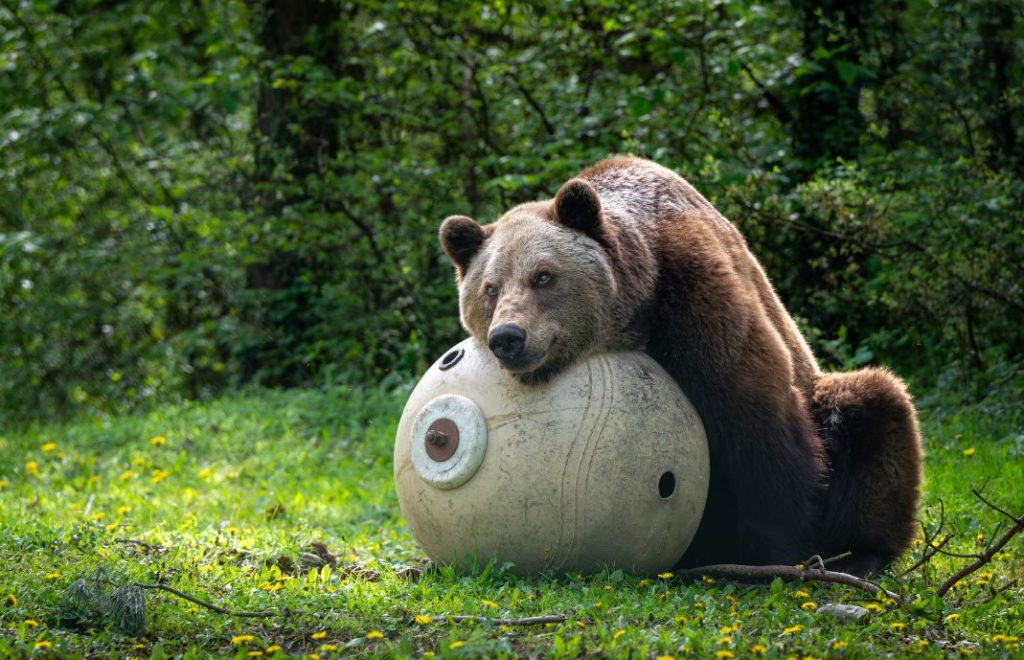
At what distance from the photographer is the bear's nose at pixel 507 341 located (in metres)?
4.77

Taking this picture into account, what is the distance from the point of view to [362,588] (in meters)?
5.05

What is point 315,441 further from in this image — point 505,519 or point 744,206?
point 505,519

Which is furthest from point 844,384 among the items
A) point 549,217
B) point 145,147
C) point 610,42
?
point 145,147

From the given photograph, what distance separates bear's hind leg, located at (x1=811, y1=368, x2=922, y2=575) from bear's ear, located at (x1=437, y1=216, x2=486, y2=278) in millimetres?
1991

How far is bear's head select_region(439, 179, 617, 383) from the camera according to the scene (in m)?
4.93

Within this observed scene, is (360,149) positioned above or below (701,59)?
below

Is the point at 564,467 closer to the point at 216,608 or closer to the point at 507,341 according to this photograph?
the point at 507,341

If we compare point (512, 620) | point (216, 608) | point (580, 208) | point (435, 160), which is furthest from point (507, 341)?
point (435, 160)

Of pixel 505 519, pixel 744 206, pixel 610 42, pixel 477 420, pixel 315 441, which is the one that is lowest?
pixel 315 441

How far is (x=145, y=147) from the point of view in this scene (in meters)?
13.8

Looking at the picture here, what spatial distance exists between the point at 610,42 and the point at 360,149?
2.89 metres

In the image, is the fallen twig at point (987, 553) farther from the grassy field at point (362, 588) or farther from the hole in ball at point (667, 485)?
the hole in ball at point (667, 485)

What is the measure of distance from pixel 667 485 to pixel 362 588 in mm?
1477

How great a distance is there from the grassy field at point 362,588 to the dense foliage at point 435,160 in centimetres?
164
